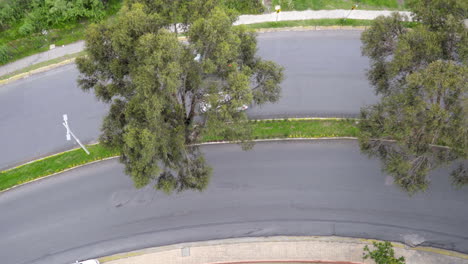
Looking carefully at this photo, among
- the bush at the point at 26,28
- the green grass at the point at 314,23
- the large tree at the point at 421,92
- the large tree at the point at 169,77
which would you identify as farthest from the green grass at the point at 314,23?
the bush at the point at 26,28

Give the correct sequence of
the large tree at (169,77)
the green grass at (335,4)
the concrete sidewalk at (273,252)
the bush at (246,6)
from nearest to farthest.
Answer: the large tree at (169,77) → the concrete sidewalk at (273,252) → the green grass at (335,4) → the bush at (246,6)

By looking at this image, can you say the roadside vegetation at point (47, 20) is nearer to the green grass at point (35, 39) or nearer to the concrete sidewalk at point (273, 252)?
the green grass at point (35, 39)

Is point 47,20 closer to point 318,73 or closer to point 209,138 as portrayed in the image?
point 209,138

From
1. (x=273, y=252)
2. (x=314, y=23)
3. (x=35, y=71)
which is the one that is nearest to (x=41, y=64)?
(x=35, y=71)

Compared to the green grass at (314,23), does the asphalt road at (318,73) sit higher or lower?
lower

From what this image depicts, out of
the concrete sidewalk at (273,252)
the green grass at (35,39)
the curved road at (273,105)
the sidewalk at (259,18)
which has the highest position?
the green grass at (35,39)

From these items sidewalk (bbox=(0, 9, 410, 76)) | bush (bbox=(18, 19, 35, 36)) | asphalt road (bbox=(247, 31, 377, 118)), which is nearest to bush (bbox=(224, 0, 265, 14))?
sidewalk (bbox=(0, 9, 410, 76))
